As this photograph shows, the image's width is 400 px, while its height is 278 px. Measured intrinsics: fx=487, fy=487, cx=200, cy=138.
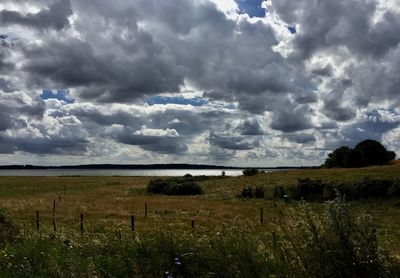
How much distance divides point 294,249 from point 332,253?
1.89 ft

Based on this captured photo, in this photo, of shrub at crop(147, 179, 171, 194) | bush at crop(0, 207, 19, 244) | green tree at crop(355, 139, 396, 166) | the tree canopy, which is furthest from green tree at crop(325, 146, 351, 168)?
bush at crop(0, 207, 19, 244)

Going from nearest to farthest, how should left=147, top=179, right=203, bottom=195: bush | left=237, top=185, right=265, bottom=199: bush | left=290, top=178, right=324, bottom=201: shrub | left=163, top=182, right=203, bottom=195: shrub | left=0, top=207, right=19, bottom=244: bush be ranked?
1. left=0, top=207, right=19, bottom=244: bush
2. left=290, top=178, right=324, bottom=201: shrub
3. left=237, top=185, right=265, bottom=199: bush
4. left=163, top=182, right=203, bottom=195: shrub
5. left=147, top=179, right=203, bottom=195: bush

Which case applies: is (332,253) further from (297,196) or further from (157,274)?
(297,196)

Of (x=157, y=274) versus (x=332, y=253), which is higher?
(x=332, y=253)

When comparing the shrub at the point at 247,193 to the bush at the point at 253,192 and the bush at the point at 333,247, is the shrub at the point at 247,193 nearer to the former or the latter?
the bush at the point at 253,192

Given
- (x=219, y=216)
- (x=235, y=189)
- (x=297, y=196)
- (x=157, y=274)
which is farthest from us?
(x=235, y=189)

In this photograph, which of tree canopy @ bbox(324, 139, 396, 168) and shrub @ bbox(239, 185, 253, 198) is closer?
shrub @ bbox(239, 185, 253, 198)

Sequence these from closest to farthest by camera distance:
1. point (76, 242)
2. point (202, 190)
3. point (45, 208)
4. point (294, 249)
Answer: point (294, 249), point (76, 242), point (45, 208), point (202, 190)

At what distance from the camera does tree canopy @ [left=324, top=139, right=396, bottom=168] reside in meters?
121

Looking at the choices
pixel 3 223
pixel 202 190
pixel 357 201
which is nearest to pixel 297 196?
pixel 357 201

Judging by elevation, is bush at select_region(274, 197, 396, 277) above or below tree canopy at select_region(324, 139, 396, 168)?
below

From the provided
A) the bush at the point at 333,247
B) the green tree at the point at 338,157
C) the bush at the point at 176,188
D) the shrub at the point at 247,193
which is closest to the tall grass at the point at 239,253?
the bush at the point at 333,247

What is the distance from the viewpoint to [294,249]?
6.71 metres

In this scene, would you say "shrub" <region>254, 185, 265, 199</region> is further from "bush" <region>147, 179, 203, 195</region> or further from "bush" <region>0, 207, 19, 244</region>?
"bush" <region>0, 207, 19, 244</region>
